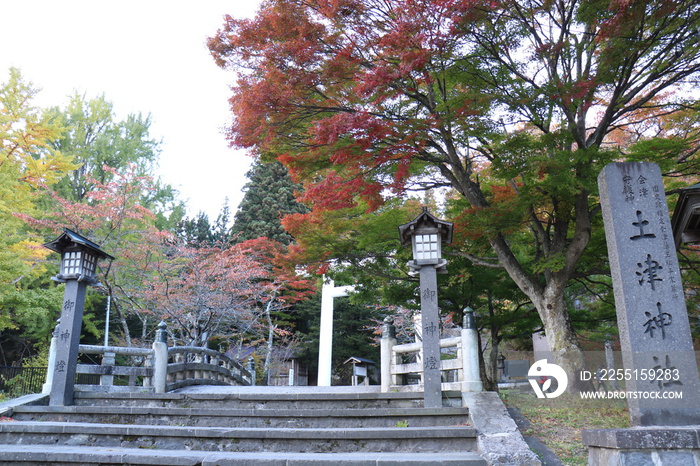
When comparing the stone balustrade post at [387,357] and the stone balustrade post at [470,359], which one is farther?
the stone balustrade post at [387,357]

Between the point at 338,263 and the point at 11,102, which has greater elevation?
the point at 11,102

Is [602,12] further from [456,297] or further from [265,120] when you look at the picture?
[456,297]

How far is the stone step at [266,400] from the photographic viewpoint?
316 inches

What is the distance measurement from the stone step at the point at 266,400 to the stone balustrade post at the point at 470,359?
28 cm

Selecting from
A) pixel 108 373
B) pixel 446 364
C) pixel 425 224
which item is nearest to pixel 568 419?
pixel 446 364

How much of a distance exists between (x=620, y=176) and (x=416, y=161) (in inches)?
208

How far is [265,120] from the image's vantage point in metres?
9.98

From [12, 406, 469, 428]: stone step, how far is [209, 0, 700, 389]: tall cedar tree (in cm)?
424

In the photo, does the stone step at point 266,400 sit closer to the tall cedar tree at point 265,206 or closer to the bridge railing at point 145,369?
the bridge railing at point 145,369

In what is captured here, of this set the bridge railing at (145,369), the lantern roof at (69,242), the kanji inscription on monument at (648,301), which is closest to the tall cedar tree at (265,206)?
the bridge railing at (145,369)

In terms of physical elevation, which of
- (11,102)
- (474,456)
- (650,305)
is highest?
(11,102)

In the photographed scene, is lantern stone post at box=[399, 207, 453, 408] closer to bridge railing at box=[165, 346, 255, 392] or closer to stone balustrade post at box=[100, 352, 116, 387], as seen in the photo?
bridge railing at box=[165, 346, 255, 392]

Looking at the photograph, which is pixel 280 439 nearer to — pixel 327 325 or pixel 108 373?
pixel 108 373

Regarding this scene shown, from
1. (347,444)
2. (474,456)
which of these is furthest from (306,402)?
(474,456)
